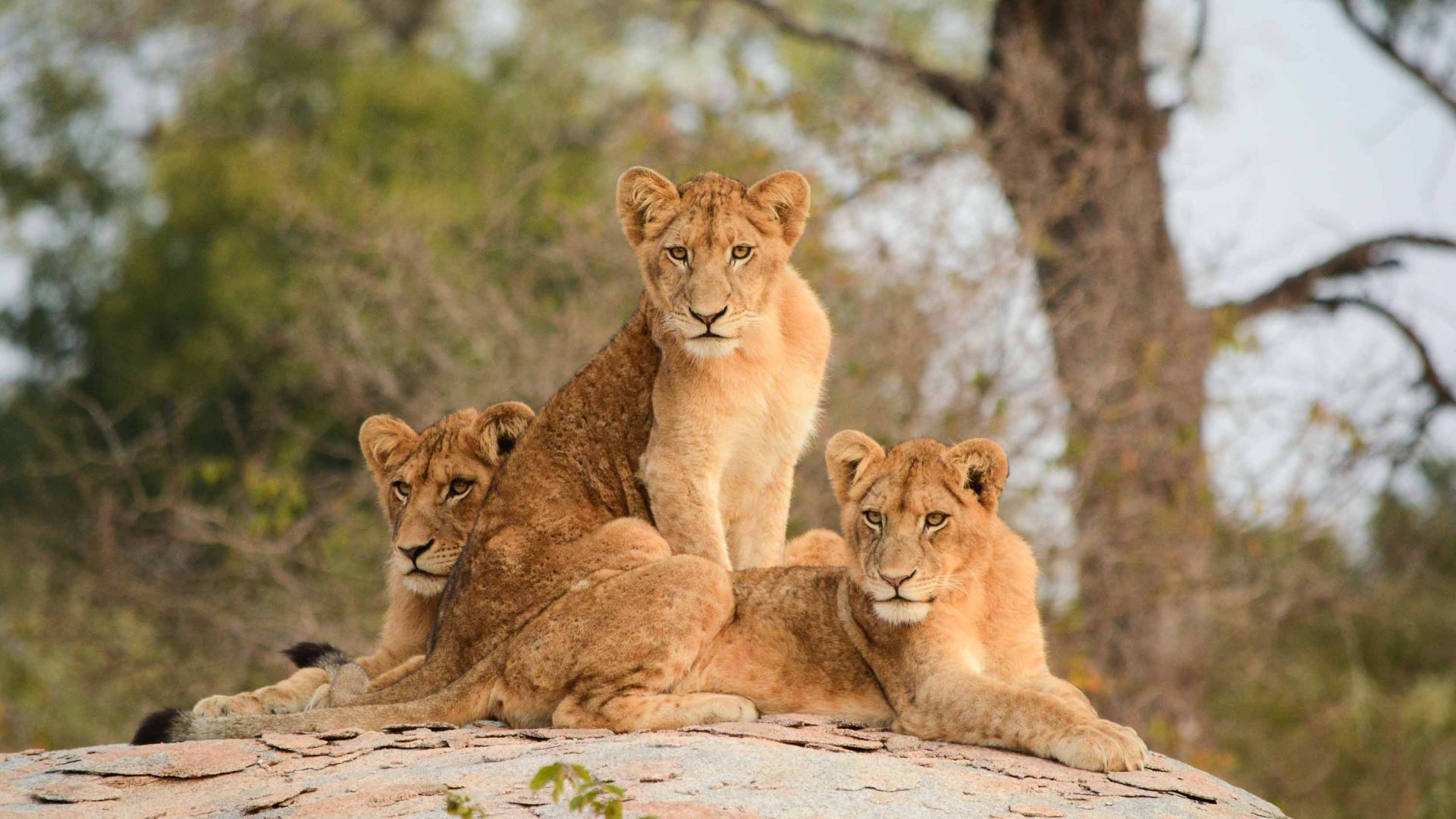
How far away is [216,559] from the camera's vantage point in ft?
59.4

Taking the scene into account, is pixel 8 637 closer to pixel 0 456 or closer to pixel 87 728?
pixel 87 728

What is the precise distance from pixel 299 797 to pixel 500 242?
390 inches

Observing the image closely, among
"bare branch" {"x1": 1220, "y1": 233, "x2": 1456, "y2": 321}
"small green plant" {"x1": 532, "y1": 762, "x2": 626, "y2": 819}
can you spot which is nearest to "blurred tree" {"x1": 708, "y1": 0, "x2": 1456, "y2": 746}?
"bare branch" {"x1": 1220, "y1": 233, "x2": 1456, "y2": 321}

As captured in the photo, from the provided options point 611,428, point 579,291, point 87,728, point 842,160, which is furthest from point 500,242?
point 611,428

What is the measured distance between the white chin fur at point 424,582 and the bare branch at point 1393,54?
12.4m

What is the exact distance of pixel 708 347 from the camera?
5.92 metres

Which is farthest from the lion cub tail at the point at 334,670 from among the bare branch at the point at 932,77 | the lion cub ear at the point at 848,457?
the bare branch at the point at 932,77

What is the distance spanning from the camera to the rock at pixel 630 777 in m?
4.39

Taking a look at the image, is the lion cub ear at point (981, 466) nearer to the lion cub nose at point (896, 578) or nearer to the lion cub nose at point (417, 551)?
the lion cub nose at point (896, 578)

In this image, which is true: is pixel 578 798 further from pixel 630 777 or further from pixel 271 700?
pixel 271 700

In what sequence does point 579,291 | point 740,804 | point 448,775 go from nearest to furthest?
1. point 740,804
2. point 448,775
3. point 579,291

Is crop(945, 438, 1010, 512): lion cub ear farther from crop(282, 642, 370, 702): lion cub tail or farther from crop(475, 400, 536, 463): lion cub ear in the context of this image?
crop(282, 642, 370, 702): lion cub tail

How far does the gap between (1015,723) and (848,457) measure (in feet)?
3.40

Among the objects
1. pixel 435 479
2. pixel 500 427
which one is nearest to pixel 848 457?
pixel 500 427
